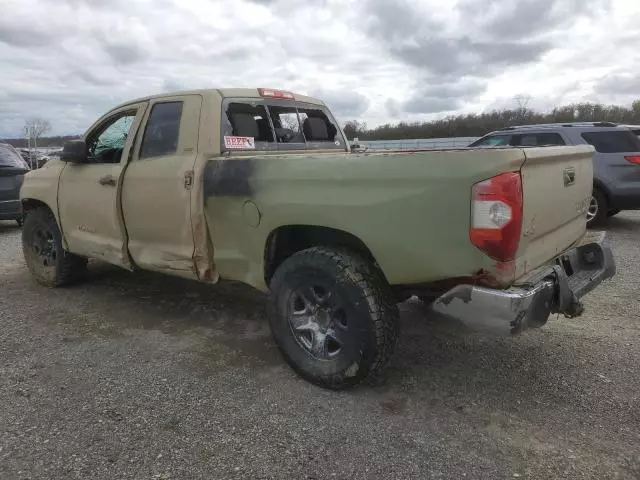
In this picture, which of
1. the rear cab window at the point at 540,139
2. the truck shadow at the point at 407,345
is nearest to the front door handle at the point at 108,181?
the truck shadow at the point at 407,345

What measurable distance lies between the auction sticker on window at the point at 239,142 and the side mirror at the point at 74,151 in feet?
5.63

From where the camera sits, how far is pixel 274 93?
4547 mm

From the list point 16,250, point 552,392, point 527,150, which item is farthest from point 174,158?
point 16,250

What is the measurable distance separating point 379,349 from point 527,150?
1.34 metres

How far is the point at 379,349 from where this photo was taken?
3.00 metres

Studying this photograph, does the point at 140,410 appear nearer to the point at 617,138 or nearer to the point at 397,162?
the point at 397,162

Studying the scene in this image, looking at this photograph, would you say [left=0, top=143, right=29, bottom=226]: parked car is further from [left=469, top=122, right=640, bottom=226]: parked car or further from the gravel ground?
[left=469, top=122, right=640, bottom=226]: parked car

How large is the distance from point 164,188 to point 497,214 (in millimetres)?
2499

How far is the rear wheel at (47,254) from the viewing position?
5.46m

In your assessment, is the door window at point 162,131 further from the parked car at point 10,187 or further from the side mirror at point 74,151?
the parked car at point 10,187

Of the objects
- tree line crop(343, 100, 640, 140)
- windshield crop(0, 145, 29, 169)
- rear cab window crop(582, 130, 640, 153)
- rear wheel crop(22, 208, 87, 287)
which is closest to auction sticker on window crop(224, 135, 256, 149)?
rear wheel crop(22, 208, 87, 287)

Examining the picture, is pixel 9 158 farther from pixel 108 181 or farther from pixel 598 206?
pixel 598 206

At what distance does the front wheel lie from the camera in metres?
2.99

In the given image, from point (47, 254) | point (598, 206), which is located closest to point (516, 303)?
point (47, 254)
